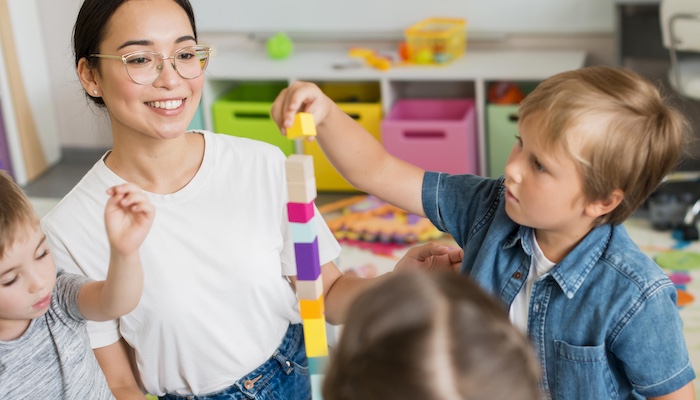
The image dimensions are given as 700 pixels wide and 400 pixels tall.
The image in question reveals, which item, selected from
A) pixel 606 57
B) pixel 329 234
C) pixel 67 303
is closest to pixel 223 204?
pixel 329 234

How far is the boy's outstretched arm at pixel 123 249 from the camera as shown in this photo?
1.22 metres

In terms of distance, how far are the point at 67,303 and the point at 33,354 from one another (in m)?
0.08

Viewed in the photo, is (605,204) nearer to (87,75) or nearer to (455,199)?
(455,199)

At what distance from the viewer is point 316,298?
1.21 m

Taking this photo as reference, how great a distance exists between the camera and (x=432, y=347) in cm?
75

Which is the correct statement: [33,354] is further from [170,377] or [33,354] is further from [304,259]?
[304,259]

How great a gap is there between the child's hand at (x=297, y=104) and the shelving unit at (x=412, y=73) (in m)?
2.30

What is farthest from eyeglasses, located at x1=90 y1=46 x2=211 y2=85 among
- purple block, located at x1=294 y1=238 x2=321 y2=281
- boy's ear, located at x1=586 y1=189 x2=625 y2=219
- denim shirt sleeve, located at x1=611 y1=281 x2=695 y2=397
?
denim shirt sleeve, located at x1=611 y1=281 x2=695 y2=397

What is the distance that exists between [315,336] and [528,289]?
Answer: 344 mm

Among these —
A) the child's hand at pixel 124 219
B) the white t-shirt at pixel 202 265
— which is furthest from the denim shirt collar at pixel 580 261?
the child's hand at pixel 124 219

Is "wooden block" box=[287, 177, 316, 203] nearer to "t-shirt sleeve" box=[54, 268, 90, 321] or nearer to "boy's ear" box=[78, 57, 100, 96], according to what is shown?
"t-shirt sleeve" box=[54, 268, 90, 321]

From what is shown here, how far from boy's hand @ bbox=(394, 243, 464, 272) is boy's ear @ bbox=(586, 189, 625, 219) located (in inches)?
10.8

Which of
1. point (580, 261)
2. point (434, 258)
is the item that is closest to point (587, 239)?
point (580, 261)

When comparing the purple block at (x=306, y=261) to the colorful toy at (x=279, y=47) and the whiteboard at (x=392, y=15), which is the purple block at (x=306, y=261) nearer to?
the whiteboard at (x=392, y=15)
